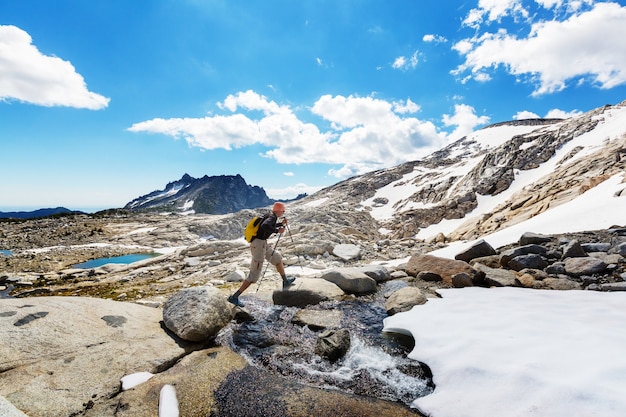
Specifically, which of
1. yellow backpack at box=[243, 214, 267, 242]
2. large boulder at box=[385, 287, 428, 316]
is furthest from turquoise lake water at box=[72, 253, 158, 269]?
large boulder at box=[385, 287, 428, 316]

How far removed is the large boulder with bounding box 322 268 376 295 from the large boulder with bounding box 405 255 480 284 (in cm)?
277

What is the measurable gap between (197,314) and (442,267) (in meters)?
10.4

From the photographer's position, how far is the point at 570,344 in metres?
5.85

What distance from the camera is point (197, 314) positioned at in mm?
8023

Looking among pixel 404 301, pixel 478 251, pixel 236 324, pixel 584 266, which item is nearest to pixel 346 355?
pixel 404 301

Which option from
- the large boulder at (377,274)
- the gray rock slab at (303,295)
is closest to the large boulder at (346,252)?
the large boulder at (377,274)

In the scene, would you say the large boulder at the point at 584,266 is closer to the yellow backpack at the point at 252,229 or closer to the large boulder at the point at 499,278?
the large boulder at the point at 499,278

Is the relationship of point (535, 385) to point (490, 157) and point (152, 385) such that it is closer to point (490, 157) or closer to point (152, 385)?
point (152, 385)

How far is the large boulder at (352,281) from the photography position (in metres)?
12.1

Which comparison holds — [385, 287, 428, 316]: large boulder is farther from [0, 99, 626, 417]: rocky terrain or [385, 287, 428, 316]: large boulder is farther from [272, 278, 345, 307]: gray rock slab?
[272, 278, 345, 307]: gray rock slab

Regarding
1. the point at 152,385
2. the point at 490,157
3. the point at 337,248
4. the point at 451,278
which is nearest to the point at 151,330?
the point at 152,385

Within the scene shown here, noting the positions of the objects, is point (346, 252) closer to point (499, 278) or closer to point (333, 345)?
point (499, 278)

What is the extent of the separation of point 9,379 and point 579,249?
18.4 m

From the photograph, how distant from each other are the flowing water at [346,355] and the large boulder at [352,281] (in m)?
1.68
